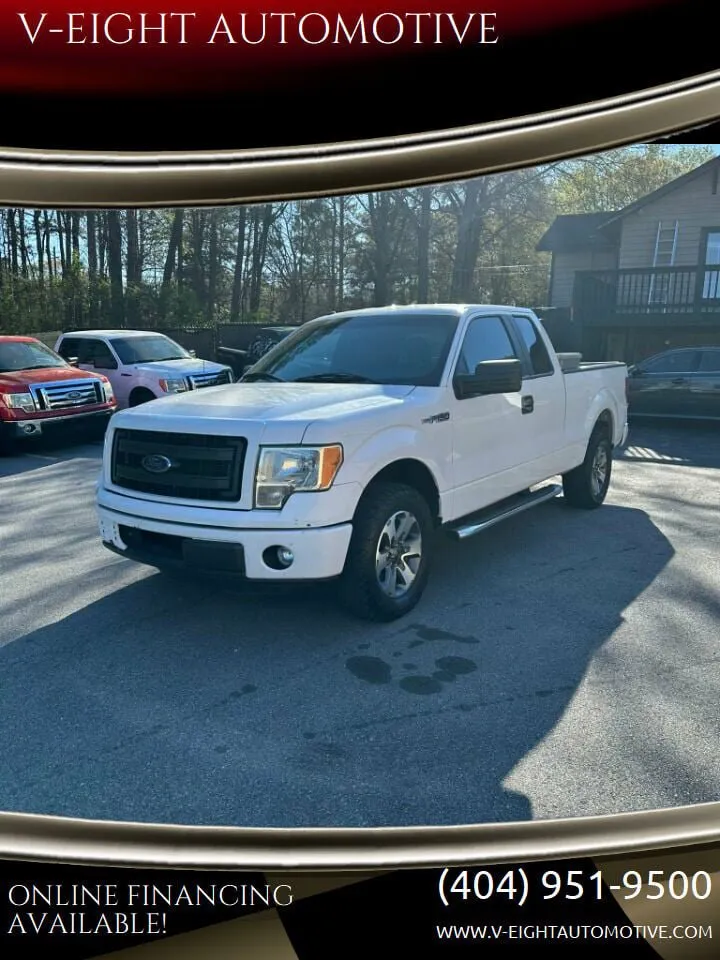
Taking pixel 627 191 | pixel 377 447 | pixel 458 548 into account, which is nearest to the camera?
pixel 377 447

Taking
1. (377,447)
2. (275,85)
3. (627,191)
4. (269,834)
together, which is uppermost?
(627,191)

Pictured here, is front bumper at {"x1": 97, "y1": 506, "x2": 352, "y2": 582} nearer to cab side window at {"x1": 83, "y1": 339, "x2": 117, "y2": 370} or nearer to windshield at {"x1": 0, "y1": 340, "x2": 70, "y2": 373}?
windshield at {"x1": 0, "y1": 340, "x2": 70, "y2": 373}

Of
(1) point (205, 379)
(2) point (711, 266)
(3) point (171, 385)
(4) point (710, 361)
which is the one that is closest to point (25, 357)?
(3) point (171, 385)

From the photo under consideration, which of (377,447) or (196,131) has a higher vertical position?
(196,131)

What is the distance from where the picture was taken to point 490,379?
501 centimetres

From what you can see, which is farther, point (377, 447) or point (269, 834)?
point (377, 447)

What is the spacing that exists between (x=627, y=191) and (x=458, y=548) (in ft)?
73.3

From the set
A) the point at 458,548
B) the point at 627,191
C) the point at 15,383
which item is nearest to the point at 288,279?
the point at 627,191

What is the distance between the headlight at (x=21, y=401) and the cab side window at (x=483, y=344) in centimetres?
697

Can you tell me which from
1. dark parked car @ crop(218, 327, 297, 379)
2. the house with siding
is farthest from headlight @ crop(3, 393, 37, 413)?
the house with siding

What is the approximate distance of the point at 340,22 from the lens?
1.77 meters

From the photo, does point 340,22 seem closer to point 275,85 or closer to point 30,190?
point 275,85

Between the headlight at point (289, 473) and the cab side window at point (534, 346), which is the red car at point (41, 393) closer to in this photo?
the cab side window at point (534, 346)

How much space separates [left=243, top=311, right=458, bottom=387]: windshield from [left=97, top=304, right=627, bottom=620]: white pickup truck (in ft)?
0.04
